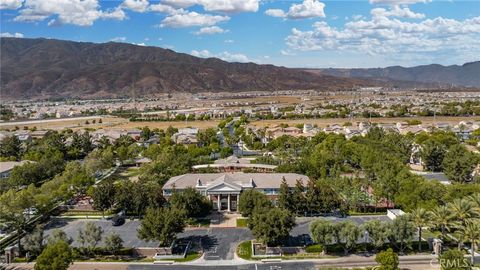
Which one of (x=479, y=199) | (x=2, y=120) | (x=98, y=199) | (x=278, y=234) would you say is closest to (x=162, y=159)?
(x=98, y=199)

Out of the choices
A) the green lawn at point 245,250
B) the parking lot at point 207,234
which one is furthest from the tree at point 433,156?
the green lawn at point 245,250

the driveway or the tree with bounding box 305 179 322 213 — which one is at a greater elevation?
the tree with bounding box 305 179 322 213

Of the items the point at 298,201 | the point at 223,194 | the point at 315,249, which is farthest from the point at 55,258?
the point at 298,201

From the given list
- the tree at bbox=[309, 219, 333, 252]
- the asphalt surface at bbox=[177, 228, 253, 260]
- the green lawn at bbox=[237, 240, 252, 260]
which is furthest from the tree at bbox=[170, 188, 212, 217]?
the tree at bbox=[309, 219, 333, 252]

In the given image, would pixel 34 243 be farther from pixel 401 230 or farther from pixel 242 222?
pixel 401 230

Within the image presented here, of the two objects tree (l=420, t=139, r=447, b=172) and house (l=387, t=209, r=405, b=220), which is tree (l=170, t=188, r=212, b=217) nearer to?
house (l=387, t=209, r=405, b=220)
